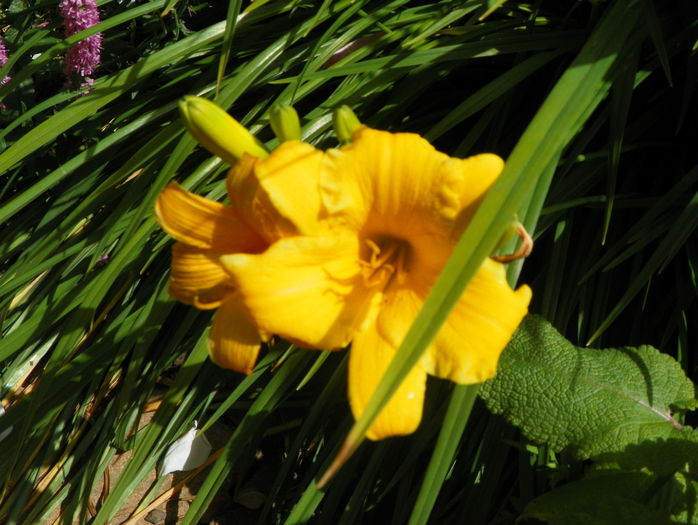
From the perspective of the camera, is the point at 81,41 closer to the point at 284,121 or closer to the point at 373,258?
the point at 284,121

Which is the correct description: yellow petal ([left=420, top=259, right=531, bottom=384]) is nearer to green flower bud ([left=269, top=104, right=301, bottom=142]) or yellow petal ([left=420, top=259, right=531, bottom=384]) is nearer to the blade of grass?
the blade of grass

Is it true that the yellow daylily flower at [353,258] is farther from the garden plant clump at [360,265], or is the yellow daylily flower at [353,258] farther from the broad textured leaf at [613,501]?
the broad textured leaf at [613,501]

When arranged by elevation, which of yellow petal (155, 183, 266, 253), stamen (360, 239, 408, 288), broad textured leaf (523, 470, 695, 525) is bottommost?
broad textured leaf (523, 470, 695, 525)

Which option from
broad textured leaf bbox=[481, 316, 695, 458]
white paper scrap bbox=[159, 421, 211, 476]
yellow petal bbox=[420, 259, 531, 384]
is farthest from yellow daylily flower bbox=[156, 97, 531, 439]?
white paper scrap bbox=[159, 421, 211, 476]

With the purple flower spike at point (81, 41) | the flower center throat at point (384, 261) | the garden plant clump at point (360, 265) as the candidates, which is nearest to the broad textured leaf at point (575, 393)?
the garden plant clump at point (360, 265)

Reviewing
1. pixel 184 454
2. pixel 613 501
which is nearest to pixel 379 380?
pixel 613 501

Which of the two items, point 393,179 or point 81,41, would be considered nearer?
point 393,179
